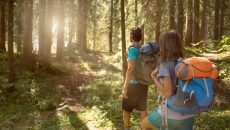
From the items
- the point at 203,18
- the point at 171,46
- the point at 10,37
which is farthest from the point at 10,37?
the point at 203,18

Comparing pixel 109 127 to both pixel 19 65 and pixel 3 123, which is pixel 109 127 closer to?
pixel 3 123

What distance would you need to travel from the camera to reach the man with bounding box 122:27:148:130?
21.2ft

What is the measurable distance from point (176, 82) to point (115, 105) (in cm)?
657

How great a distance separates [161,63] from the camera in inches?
167

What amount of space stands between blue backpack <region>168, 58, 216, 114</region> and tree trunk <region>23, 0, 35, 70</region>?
46.6ft

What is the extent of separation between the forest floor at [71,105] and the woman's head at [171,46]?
Answer: 3.50 metres

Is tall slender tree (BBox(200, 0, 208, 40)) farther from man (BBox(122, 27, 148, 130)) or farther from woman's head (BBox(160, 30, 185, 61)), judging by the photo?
woman's head (BBox(160, 30, 185, 61))

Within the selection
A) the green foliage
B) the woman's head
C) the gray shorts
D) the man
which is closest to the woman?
the woman's head

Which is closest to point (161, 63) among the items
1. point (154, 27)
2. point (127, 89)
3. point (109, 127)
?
point (127, 89)

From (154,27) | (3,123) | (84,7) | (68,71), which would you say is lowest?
(3,123)

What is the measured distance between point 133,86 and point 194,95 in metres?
2.88

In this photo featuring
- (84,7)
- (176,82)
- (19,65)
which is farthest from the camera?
(84,7)

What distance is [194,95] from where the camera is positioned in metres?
3.91

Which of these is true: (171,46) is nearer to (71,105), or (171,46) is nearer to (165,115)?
(165,115)
